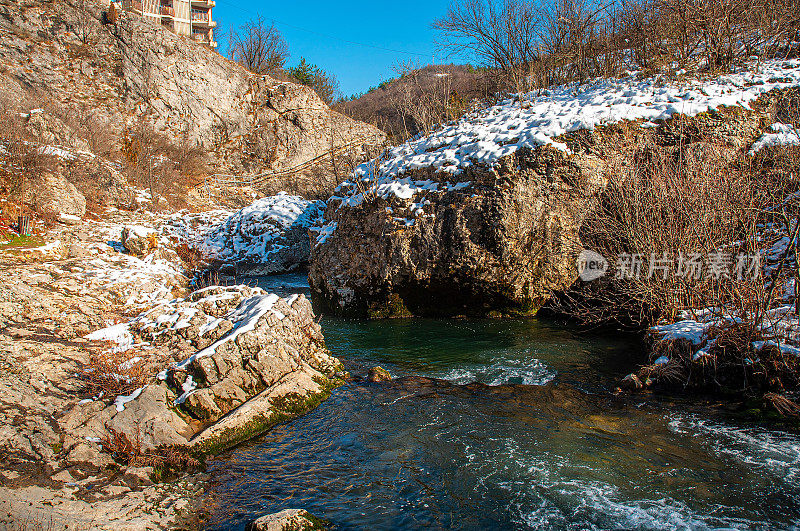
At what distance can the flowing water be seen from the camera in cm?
454

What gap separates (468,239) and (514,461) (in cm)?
712

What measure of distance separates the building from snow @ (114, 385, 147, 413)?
28.9 m

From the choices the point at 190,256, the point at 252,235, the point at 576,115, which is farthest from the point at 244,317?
the point at 252,235

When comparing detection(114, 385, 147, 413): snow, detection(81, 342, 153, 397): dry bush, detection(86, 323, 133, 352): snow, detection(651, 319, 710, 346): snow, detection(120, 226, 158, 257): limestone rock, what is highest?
detection(120, 226, 158, 257): limestone rock

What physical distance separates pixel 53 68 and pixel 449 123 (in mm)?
19944

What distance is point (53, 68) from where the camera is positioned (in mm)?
23031

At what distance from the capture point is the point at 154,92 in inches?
997

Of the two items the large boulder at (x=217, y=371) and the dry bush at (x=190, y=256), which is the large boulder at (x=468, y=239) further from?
the dry bush at (x=190, y=256)

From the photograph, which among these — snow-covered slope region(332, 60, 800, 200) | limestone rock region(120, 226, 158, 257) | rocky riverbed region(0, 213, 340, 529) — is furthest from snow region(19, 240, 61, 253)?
snow-covered slope region(332, 60, 800, 200)

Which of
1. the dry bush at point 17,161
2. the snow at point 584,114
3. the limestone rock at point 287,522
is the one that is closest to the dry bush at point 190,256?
the dry bush at point 17,161

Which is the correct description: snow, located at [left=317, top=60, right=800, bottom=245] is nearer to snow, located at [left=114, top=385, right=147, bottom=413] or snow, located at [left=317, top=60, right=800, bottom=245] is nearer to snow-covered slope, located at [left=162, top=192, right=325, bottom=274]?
snow-covered slope, located at [left=162, top=192, right=325, bottom=274]

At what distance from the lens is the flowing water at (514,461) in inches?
179

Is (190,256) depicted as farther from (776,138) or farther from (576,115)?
(776,138)

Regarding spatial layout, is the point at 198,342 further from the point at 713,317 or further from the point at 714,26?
the point at 714,26
